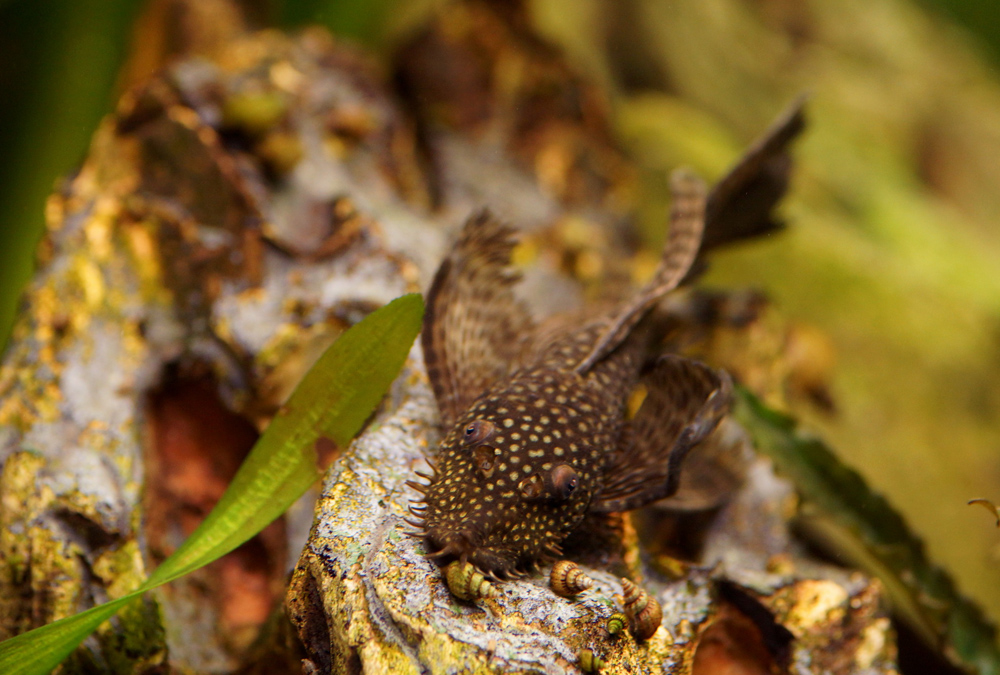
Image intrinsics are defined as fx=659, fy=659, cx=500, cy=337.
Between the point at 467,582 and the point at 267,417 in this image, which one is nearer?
the point at 467,582

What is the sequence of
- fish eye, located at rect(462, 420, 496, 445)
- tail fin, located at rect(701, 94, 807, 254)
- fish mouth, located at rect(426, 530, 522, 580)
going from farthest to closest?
tail fin, located at rect(701, 94, 807, 254) → fish eye, located at rect(462, 420, 496, 445) → fish mouth, located at rect(426, 530, 522, 580)

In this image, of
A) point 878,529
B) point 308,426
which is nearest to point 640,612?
point 308,426

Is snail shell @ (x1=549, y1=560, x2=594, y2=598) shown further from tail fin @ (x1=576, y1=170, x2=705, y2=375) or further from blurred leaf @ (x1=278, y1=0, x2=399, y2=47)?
blurred leaf @ (x1=278, y1=0, x2=399, y2=47)

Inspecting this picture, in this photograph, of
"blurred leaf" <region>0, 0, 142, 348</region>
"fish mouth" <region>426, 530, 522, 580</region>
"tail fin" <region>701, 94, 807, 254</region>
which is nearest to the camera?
"fish mouth" <region>426, 530, 522, 580</region>

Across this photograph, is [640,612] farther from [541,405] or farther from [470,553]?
[541,405]

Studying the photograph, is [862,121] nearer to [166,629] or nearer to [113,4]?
[113,4]

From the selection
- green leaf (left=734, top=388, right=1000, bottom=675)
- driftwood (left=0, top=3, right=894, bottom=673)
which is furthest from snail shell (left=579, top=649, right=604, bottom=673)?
green leaf (left=734, top=388, right=1000, bottom=675)
